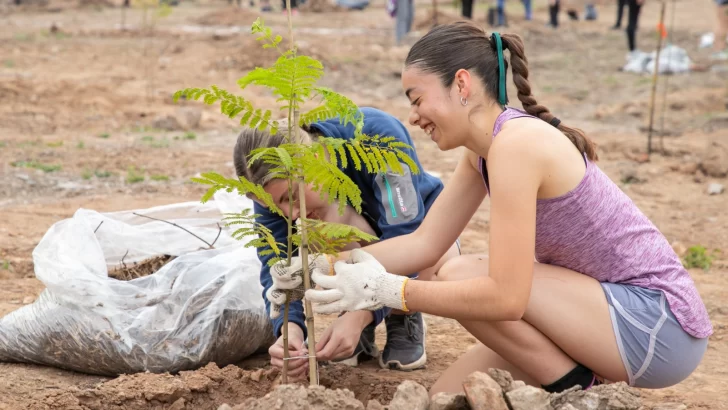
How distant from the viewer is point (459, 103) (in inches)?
99.5

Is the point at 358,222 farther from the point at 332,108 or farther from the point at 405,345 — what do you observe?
the point at 332,108

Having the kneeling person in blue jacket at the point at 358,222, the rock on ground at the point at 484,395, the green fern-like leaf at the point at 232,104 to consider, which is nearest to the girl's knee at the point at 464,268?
the kneeling person in blue jacket at the point at 358,222

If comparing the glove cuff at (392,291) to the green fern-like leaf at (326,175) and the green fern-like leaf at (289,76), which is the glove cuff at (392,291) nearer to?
the green fern-like leaf at (326,175)

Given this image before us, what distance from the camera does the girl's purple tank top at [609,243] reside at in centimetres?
261

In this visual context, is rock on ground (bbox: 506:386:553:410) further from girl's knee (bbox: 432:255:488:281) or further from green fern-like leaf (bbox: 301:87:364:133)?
green fern-like leaf (bbox: 301:87:364:133)

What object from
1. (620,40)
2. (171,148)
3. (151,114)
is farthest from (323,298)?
(620,40)

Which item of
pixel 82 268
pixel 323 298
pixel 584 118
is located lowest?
pixel 584 118

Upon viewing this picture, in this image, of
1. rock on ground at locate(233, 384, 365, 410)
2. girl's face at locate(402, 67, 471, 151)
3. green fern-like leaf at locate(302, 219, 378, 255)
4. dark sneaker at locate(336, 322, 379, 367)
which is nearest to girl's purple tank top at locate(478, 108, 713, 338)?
girl's face at locate(402, 67, 471, 151)

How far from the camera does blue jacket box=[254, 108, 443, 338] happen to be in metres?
3.12

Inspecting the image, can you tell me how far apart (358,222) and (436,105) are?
0.89m

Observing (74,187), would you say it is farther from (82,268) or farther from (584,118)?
(584,118)

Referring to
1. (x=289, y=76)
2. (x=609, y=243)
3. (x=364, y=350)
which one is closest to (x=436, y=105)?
(x=289, y=76)

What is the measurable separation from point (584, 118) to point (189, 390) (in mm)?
7810

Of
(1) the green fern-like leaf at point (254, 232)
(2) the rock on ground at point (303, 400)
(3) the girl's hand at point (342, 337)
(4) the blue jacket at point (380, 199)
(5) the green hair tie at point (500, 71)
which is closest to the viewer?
(2) the rock on ground at point (303, 400)
